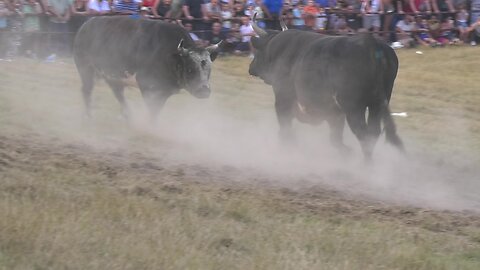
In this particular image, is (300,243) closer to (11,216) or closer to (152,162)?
(11,216)

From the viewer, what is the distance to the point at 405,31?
2088cm

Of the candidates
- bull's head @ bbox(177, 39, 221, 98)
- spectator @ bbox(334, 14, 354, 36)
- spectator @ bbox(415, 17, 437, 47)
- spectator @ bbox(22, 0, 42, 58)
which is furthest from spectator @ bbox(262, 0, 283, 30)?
bull's head @ bbox(177, 39, 221, 98)

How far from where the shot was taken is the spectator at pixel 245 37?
19406 millimetres

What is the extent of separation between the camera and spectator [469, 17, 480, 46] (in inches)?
828

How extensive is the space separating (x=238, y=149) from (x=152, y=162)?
1486mm

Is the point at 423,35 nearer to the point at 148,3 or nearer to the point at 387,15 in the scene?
the point at 387,15

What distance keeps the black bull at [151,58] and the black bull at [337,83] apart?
1248mm

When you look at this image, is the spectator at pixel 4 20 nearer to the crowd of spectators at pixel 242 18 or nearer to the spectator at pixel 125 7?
the crowd of spectators at pixel 242 18

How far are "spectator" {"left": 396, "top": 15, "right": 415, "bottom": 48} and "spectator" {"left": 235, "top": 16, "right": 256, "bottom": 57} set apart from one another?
3892 millimetres

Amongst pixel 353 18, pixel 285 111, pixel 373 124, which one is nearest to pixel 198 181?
pixel 373 124

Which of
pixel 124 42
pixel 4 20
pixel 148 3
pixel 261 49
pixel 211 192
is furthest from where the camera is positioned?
pixel 148 3

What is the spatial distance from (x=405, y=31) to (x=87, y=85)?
Answer: 422 inches

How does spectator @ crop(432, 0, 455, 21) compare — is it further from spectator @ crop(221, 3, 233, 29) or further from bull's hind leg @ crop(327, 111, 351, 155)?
bull's hind leg @ crop(327, 111, 351, 155)

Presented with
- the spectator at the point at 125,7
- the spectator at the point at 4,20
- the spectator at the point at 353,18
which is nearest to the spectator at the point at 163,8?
the spectator at the point at 125,7
